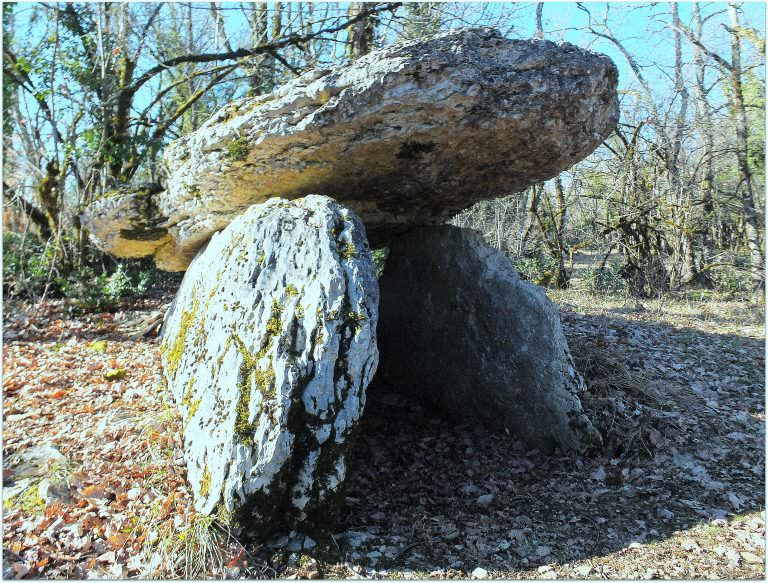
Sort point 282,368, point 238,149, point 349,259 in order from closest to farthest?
point 282,368
point 349,259
point 238,149

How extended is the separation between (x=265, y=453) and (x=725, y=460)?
11.7 feet

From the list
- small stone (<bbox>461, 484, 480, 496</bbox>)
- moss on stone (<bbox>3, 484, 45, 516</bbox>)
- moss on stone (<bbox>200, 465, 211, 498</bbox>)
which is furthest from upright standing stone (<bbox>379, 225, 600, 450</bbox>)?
moss on stone (<bbox>3, 484, 45, 516</bbox>)

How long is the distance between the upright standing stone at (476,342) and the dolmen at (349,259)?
2 centimetres

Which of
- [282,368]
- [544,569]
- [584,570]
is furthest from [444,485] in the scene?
[282,368]

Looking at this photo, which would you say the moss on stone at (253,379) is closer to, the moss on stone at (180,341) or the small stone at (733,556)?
the moss on stone at (180,341)

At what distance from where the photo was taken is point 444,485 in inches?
178

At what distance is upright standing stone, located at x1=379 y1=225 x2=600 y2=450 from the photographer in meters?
5.04

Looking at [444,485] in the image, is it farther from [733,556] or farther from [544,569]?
[733,556]

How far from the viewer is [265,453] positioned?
3.47 metres

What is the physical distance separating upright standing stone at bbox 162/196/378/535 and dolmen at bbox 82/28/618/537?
13 mm

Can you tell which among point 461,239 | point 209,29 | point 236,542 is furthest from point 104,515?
point 209,29

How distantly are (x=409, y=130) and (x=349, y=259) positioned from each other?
116 cm

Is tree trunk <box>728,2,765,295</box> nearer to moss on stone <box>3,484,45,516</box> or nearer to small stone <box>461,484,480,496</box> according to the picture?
small stone <box>461,484,480,496</box>

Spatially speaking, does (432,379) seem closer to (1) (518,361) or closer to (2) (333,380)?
(1) (518,361)
